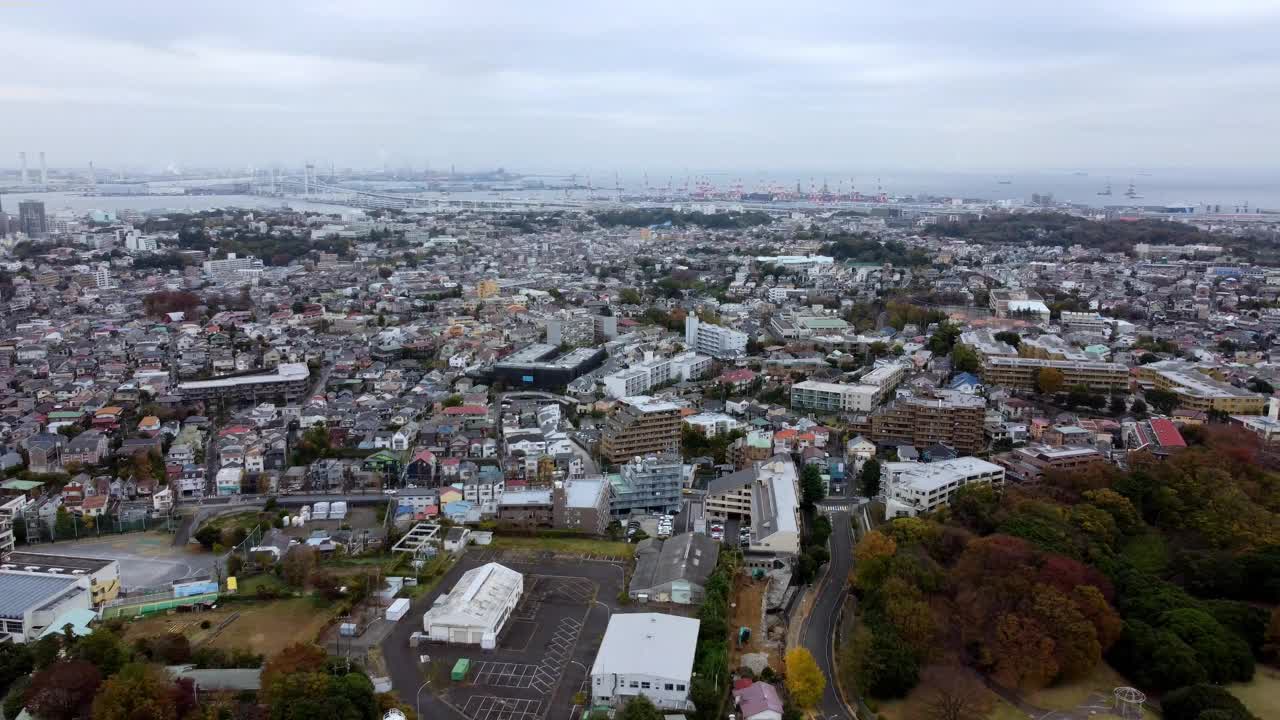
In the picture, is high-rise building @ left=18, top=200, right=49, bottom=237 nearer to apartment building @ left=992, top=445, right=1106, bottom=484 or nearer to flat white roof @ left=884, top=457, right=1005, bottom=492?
flat white roof @ left=884, top=457, right=1005, bottom=492

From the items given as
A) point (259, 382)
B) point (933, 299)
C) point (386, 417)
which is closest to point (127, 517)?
point (386, 417)

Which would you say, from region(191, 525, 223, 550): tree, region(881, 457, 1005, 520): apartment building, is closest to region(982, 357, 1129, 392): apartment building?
region(881, 457, 1005, 520): apartment building

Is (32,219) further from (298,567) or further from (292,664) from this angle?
(292,664)

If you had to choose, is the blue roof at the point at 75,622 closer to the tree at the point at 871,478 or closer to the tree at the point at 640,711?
the tree at the point at 640,711

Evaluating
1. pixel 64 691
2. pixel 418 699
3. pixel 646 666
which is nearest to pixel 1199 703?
pixel 646 666

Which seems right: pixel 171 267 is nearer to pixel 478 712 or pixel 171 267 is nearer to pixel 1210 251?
pixel 478 712

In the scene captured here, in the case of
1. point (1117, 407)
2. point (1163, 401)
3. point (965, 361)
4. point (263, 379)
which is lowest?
point (263, 379)
